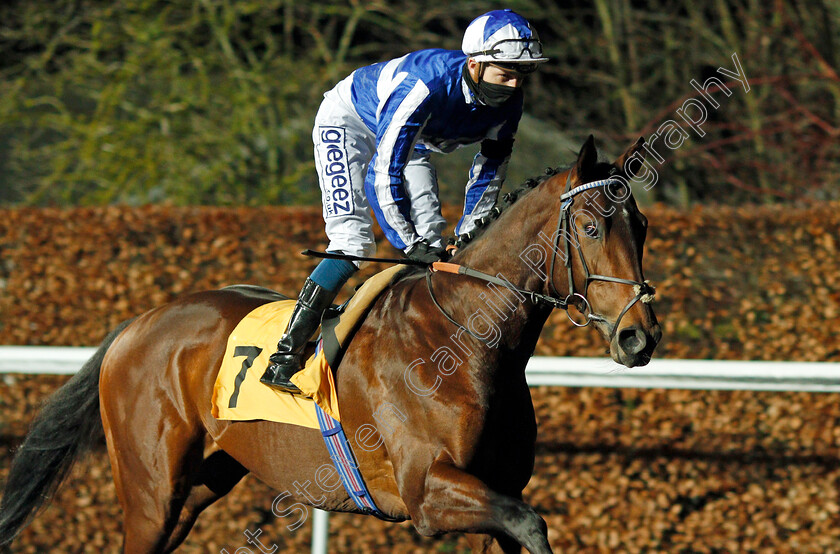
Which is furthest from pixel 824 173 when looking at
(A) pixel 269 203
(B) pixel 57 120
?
(B) pixel 57 120

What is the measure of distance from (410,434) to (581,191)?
0.88 meters

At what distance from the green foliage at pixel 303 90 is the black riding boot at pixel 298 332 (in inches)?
139

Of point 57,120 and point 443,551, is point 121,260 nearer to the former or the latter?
point 443,551

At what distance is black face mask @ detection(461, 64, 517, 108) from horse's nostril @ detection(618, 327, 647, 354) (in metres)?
0.90

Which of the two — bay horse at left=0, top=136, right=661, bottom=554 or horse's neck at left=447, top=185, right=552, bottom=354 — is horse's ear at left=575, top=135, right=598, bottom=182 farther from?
horse's neck at left=447, top=185, right=552, bottom=354

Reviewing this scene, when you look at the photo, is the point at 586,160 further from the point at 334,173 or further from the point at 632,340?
the point at 334,173

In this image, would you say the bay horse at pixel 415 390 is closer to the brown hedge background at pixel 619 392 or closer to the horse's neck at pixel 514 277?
the horse's neck at pixel 514 277

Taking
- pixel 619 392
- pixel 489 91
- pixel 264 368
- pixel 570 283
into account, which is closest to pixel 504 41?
pixel 489 91

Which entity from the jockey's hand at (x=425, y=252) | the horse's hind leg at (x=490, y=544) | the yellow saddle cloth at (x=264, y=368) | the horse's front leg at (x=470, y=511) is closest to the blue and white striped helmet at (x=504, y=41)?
the jockey's hand at (x=425, y=252)

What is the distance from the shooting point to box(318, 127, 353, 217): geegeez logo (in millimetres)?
2979

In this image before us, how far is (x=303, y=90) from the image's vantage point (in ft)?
23.1

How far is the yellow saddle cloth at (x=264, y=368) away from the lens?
110 inches

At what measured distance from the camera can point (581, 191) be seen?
7.88 ft

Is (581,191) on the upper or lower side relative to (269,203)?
upper
